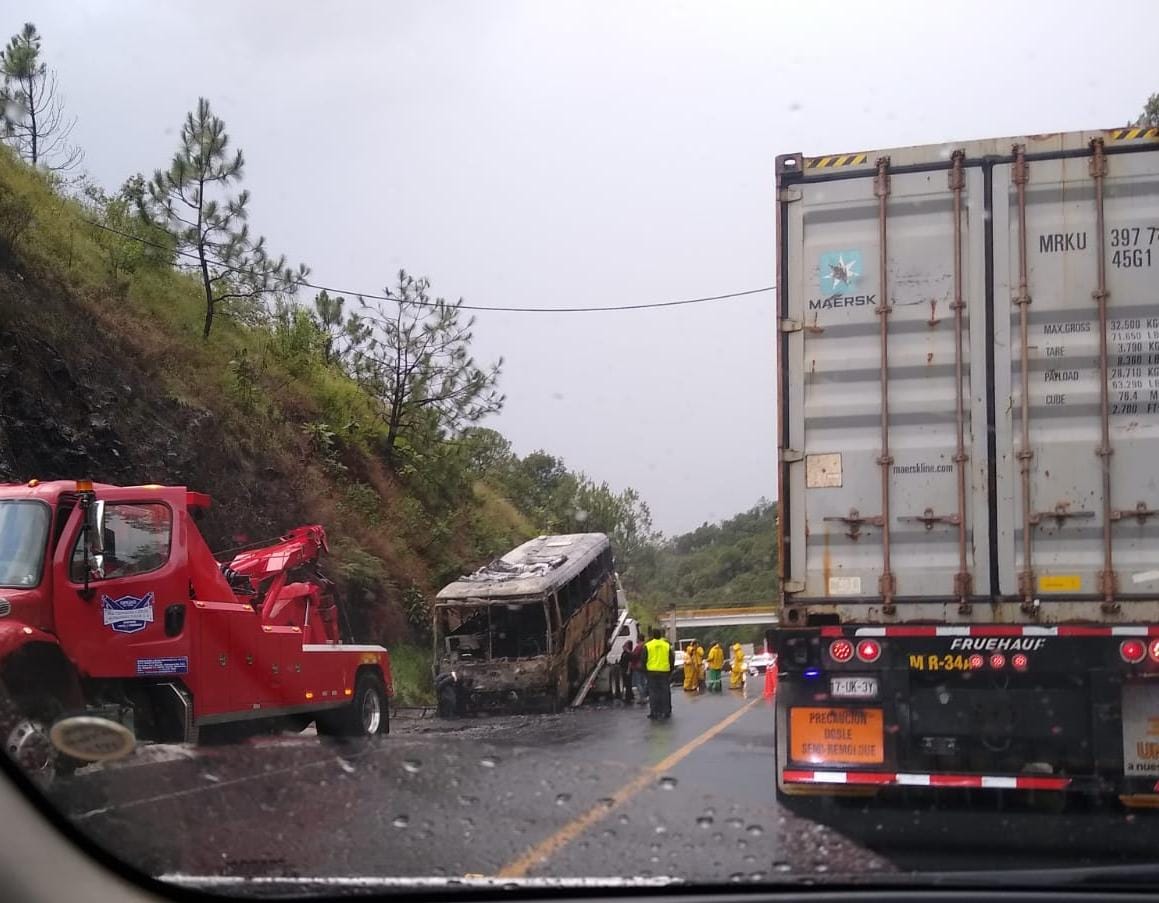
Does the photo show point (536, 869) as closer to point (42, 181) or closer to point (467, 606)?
point (467, 606)

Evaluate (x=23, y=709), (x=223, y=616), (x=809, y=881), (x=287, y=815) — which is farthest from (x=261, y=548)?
(x=809, y=881)

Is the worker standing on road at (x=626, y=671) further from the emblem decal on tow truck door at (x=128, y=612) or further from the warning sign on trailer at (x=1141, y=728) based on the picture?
the warning sign on trailer at (x=1141, y=728)

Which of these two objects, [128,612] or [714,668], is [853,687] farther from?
[714,668]

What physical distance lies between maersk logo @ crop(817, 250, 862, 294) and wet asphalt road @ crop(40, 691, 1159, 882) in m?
3.05

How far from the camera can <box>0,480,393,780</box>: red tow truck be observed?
7.75 m

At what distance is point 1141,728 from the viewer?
21.8 feet

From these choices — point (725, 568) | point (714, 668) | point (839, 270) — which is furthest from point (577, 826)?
point (714, 668)

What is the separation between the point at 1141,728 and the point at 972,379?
2.12 meters

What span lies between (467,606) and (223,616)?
651 cm

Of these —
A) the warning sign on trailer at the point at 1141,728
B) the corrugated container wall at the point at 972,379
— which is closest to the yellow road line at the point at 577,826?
the corrugated container wall at the point at 972,379

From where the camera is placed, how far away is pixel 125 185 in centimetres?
1695

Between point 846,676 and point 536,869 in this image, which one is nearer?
point 536,869

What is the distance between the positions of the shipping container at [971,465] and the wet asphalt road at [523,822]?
0.44 metres

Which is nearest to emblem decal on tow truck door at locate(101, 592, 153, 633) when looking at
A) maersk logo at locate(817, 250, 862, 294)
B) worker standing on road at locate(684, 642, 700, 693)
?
maersk logo at locate(817, 250, 862, 294)
